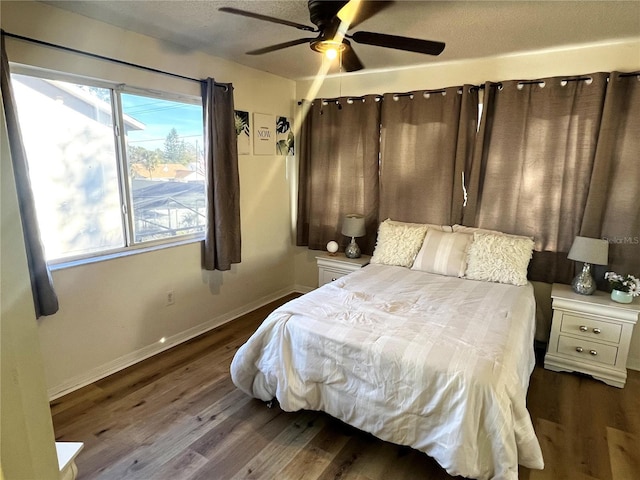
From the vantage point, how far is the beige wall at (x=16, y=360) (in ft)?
1.66

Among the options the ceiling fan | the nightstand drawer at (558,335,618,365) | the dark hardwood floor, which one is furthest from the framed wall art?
the nightstand drawer at (558,335,618,365)

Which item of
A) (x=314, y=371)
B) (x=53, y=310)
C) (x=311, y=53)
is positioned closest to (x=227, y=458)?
(x=314, y=371)

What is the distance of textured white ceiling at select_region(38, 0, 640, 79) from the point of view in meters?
2.07

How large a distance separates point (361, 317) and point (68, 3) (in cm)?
246

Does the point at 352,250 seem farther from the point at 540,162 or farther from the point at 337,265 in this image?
the point at 540,162

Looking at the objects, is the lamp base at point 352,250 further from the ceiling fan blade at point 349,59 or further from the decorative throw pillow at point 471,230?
the ceiling fan blade at point 349,59

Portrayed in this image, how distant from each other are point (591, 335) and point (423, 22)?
2.41 m

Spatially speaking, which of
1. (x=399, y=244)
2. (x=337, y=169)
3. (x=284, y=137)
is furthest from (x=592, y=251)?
(x=284, y=137)

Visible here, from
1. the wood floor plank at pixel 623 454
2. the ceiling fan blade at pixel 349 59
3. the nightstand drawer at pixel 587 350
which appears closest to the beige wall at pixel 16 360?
the ceiling fan blade at pixel 349 59

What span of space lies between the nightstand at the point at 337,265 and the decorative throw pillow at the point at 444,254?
613 millimetres

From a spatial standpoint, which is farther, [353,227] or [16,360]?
[353,227]

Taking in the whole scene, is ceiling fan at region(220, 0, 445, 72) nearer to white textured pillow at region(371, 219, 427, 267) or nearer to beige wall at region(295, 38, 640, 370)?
beige wall at region(295, 38, 640, 370)

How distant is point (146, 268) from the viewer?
9.30 feet

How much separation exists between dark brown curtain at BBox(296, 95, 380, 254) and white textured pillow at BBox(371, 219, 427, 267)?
429 mm
